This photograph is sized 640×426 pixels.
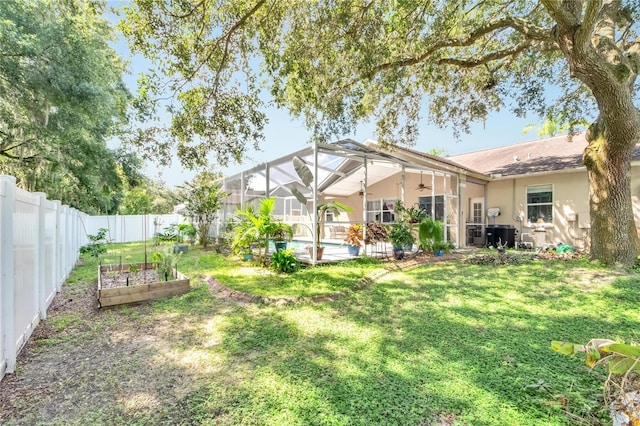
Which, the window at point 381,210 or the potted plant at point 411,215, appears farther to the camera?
the window at point 381,210

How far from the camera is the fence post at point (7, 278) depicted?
2.74 m

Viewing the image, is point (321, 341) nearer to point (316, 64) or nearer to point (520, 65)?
point (316, 64)

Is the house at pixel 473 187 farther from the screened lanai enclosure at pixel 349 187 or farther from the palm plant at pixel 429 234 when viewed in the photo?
the palm plant at pixel 429 234

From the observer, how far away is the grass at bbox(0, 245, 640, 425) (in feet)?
7.88

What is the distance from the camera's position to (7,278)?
279 cm

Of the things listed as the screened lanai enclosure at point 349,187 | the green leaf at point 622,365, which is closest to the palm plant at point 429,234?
the screened lanai enclosure at point 349,187

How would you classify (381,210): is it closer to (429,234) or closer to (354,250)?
(429,234)

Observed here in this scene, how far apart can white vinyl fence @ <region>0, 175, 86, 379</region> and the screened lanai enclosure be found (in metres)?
5.86

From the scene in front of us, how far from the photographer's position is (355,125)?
929 centimetres

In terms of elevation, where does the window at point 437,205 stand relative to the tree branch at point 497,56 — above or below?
below

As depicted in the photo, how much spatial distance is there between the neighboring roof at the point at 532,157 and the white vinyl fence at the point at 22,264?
1473cm

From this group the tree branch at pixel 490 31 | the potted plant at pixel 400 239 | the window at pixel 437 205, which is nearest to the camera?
the tree branch at pixel 490 31

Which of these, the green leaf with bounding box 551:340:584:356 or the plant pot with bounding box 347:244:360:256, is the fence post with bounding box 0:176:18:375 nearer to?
the green leaf with bounding box 551:340:584:356

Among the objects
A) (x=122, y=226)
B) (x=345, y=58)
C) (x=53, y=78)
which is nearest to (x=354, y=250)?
(x=345, y=58)
